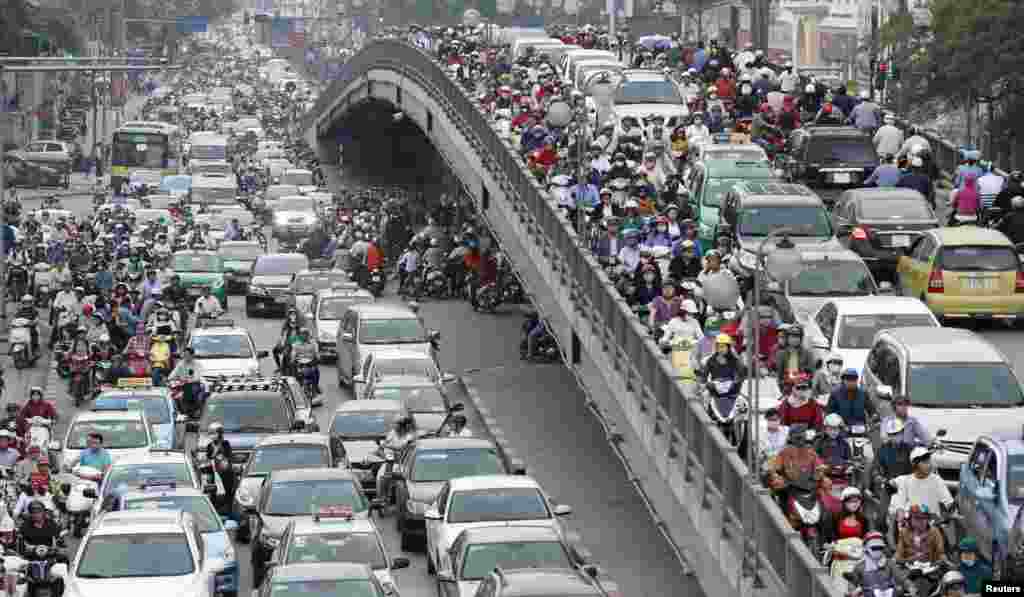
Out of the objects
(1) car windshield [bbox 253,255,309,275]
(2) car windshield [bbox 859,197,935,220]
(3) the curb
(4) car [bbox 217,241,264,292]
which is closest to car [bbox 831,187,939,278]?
(2) car windshield [bbox 859,197,935,220]

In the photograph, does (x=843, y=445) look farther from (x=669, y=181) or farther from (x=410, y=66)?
(x=410, y=66)

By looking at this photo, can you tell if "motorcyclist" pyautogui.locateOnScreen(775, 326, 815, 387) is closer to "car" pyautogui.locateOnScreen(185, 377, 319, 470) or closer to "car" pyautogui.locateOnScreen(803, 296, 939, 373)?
"car" pyautogui.locateOnScreen(803, 296, 939, 373)

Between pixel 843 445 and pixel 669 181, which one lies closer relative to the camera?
pixel 843 445

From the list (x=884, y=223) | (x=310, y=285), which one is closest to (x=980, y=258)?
(x=884, y=223)

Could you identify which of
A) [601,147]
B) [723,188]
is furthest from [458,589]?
[601,147]

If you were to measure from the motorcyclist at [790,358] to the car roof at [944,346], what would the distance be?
46.6 inches

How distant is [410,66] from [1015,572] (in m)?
56.2

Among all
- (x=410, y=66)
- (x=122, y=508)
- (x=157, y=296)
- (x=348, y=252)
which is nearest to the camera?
(x=122, y=508)

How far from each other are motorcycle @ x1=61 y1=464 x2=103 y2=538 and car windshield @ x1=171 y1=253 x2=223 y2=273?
26.5m

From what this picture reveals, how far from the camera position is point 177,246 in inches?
2736

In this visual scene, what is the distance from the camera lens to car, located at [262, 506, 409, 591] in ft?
88.3

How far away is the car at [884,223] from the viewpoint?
128ft

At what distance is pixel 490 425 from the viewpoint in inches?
1699

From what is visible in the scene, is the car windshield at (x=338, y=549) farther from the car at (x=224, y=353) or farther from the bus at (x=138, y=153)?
the bus at (x=138, y=153)
